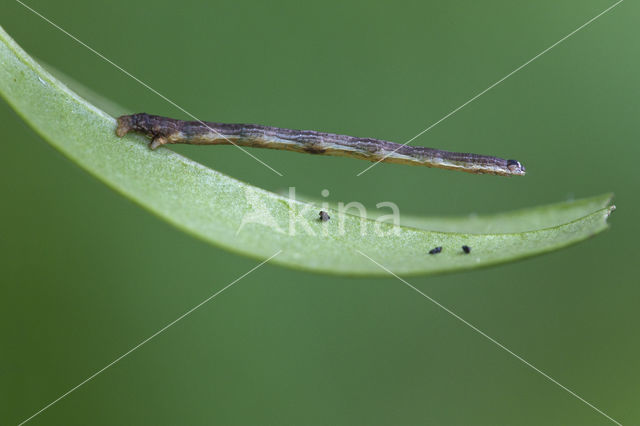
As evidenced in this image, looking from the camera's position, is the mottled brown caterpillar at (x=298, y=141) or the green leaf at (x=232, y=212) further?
the mottled brown caterpillar at (x=298, y=141)

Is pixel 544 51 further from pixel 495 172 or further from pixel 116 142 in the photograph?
pixel 116 142

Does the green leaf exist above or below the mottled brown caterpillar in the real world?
below

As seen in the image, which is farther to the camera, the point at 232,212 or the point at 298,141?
the point at 298,141

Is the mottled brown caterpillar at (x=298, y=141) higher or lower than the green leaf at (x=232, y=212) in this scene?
higher

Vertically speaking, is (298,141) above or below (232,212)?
above

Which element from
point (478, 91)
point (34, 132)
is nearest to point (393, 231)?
point (34, 132)
